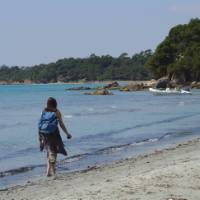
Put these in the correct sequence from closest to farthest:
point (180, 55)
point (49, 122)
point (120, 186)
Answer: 1. point (120, 186)
2. point (49, 122)
3. point (180, 55)

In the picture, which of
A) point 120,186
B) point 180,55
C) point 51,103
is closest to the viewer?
point 120,186

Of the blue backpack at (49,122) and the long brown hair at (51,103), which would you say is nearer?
the long brown hair at (51,103)

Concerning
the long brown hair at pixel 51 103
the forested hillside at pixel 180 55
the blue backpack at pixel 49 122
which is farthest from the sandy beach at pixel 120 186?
the forested hillside at pixel 180 55

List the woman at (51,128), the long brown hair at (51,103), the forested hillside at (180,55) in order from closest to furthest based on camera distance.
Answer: the long brown hair at (51,103), the woman at (51,128), the forested hillside at (180,55)

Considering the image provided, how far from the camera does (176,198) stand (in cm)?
878

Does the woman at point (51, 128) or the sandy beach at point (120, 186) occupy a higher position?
the woman at point (51, 128)

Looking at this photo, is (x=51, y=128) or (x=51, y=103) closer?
(x=51, y=103)

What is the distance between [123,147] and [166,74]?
90.1 m

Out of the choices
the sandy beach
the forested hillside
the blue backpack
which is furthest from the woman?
the forested hillside

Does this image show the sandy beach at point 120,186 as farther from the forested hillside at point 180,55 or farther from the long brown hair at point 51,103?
the forested hillside at point 180,55

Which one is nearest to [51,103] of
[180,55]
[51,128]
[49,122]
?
[49,122]

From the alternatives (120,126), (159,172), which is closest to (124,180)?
(159,172)

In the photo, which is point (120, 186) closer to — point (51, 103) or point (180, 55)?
point (51, 103)

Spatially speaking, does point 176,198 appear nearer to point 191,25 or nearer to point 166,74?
point 166,74
